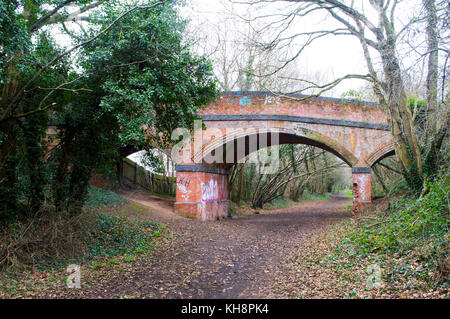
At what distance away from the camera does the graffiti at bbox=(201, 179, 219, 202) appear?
13.8 m

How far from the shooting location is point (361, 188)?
14141 millimetres

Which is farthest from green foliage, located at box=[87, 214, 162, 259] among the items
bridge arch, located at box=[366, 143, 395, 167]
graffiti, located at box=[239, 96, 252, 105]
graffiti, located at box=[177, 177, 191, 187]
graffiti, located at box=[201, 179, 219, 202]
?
bridge arch, located at box=[366, 143, 395, 167]

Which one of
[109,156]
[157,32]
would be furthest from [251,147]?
[157,32]

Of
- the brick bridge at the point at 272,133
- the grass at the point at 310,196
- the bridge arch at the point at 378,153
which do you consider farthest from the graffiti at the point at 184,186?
the grass at the point at 310,196

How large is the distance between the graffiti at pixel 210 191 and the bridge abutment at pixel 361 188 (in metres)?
6.20

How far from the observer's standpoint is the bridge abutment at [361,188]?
14.1 m

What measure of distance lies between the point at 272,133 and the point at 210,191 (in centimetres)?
379

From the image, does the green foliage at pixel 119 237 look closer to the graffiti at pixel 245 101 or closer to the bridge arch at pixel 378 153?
the graffiti at pixel 245 101

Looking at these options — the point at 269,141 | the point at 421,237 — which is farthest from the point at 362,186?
the point at 421,237

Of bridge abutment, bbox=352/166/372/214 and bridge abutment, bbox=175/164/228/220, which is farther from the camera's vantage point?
bridge abutment, bbox=352/166/372/214

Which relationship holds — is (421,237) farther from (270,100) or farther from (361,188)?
(270,100)

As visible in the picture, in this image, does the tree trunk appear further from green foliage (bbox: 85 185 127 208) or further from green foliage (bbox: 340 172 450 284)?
green foliage (bbox: 85 185 127 208)
